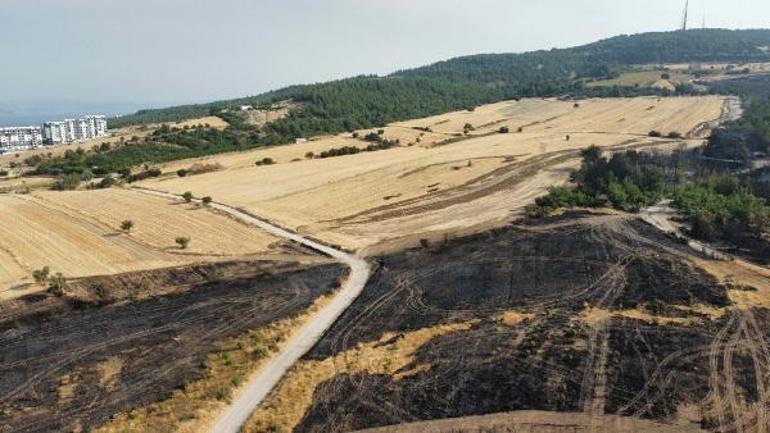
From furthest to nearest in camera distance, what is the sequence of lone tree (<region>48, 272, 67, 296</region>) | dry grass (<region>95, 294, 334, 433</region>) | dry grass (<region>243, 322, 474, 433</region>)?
lone tree (<region>48, 272, 67, 296</region>) → dry grass (<region>243, 322, 474, 433</region>) → dry grass (<region>95, 294, 334, 433</region>)

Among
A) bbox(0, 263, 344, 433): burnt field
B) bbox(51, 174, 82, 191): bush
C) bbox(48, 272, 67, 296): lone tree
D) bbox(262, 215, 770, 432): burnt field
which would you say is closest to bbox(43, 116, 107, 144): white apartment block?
bbox(51, 174, 82, 191): bush

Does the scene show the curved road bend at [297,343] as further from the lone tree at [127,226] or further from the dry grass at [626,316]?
the dry grass at [626,316]

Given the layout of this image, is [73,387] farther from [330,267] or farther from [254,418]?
[330,267]

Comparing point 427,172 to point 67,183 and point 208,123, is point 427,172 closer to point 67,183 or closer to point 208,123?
point 67,183

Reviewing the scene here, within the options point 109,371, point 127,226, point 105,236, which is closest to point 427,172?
point 127,226

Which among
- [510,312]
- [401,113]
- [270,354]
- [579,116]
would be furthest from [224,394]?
[401,113]

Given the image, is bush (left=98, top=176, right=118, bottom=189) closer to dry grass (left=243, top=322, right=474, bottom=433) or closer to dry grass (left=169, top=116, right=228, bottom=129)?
dry grass (left=169, top=116, right=228, bottom=129)
